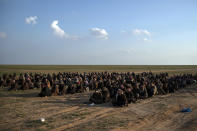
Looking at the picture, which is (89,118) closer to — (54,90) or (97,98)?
(97,98)

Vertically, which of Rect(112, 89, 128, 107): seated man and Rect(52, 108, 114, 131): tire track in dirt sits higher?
Rect(112, 89, 128, 107): seated man

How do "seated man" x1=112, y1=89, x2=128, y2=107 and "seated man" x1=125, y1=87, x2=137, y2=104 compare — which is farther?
"seated man" x1=125, y1=87, x2=137, y2=104

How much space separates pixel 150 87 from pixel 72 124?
8.18 m

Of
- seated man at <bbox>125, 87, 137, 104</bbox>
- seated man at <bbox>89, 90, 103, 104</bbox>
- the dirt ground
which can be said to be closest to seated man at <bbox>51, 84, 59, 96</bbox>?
the dirt ground

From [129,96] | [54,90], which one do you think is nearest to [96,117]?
[129,96]

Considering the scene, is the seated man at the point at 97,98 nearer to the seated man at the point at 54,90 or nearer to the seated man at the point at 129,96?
the seated man at the point at 129,96

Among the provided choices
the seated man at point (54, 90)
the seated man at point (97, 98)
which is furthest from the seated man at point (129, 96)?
the seated man at point (54, 90)

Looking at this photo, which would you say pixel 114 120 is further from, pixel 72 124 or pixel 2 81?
pixel 2 81

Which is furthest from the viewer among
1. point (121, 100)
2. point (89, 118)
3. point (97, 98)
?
point (97, 98)

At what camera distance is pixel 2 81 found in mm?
18828

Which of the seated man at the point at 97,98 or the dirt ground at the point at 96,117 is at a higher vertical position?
the seated man at the point at 97,98

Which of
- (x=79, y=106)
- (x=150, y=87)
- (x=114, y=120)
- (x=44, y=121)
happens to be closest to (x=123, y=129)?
(x=114, y=120)

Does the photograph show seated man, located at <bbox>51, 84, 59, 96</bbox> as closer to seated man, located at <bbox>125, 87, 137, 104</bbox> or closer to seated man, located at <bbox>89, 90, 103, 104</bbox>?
seated man, located at <bbox>89, 90, 103, 104</bbox>

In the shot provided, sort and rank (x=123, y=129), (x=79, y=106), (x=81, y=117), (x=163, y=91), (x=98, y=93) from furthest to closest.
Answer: (x=163, y=91) < (x=98, y=93) < (x=79, y=106) < (x=81, y=117) < (x=123, y=129)
